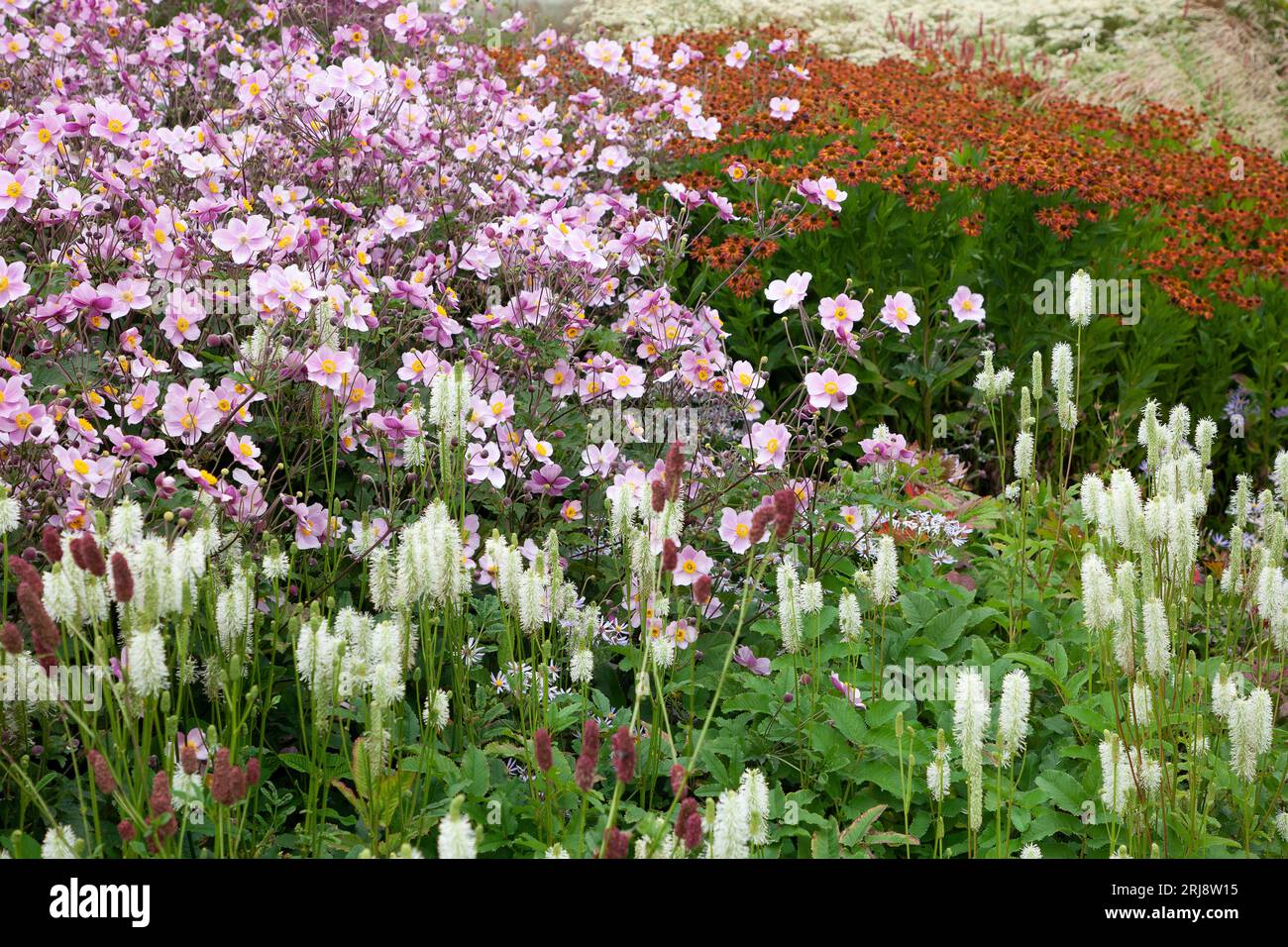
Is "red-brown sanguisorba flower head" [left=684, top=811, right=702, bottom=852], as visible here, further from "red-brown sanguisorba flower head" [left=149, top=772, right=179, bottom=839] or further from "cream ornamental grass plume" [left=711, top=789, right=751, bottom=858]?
"red-brown sanguisorba flower head" [left=149, top=772, right=179, bottom=839]

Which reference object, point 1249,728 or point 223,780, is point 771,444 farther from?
point 223,780

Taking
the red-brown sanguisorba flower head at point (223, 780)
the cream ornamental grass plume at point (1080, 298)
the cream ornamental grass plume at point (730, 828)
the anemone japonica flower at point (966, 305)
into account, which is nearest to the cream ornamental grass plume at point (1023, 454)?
the cream ornamental grass plume at point (1080, 298)

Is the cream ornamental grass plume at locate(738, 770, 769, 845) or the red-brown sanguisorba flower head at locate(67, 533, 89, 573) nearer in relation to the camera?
the red-brown sanguisorba flower head at locate(67, 533, 89, 573)

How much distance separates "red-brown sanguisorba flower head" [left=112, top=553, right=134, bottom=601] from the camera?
6.07 ft

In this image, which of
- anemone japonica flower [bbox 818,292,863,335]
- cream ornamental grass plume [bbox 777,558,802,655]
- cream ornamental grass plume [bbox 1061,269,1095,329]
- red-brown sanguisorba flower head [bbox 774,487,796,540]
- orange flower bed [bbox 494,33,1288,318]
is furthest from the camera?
orange flower bed [bbox 494,33,1288,318]

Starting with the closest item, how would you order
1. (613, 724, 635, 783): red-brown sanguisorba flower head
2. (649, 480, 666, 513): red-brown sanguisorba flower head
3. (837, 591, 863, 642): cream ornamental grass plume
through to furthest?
(613, 724, 635, 783): red-brown sanguisorba flower head → (649, 480, 666, 513): red-brown sanguisorba flower head → (837, 591, 863, 642): cream ornamental grass plume

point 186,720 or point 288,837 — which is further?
point 186,720

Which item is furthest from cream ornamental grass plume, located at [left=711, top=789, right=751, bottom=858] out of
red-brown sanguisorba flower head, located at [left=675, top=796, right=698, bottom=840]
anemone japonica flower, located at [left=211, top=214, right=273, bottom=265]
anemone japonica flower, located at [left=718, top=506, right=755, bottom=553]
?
anemone japonica flower, located at [left=211, top=214, right=273, bottom=265]

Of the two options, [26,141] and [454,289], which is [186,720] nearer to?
[454,289]

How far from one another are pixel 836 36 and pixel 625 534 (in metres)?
10.5

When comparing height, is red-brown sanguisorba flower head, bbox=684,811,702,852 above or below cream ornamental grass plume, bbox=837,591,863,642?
below

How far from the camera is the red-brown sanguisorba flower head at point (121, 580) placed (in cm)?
185
